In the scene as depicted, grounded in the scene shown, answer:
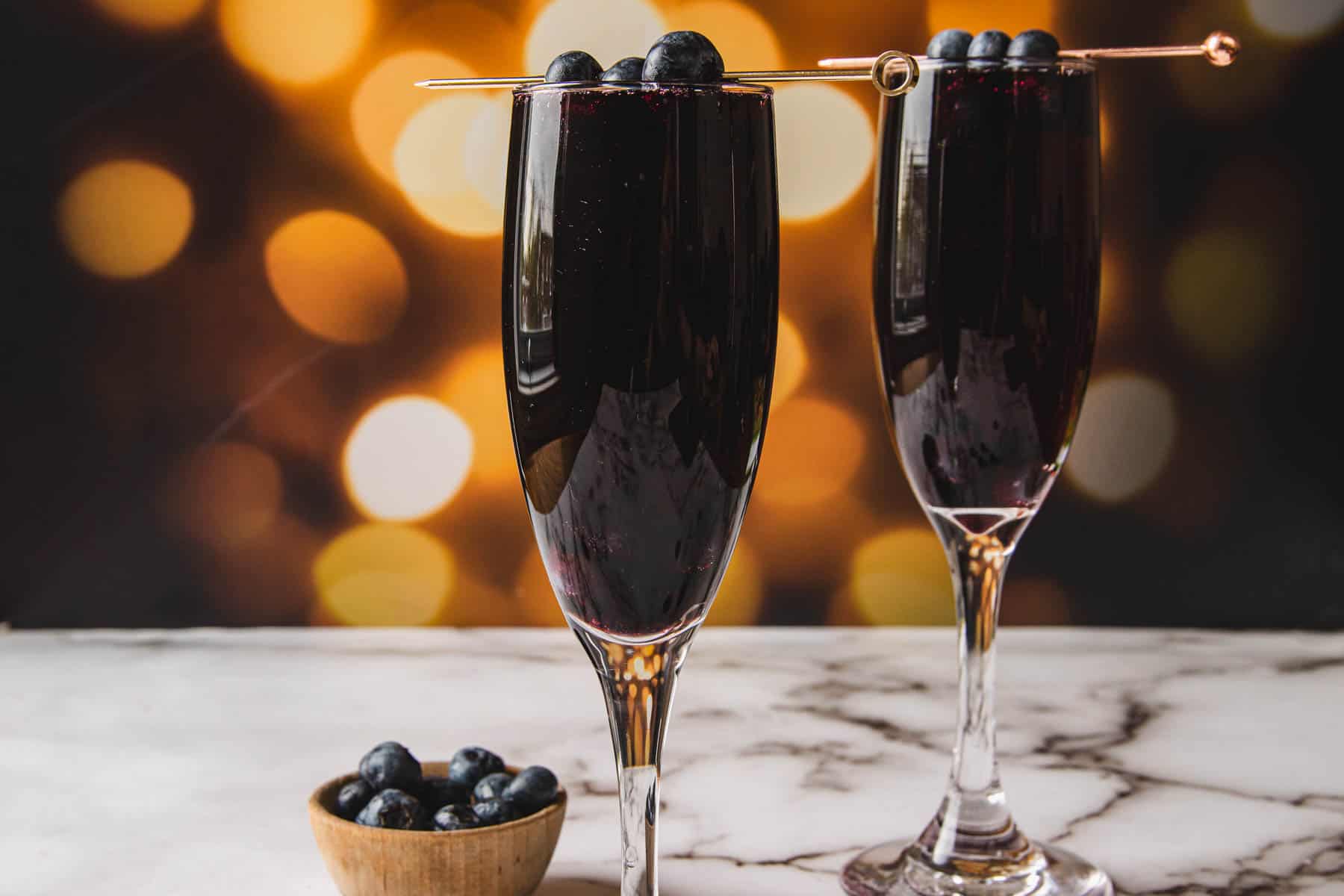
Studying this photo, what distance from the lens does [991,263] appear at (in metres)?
0.56

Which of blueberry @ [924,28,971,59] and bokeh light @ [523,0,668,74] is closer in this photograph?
blueberry @ [924,28,971,59]

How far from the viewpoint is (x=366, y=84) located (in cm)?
100

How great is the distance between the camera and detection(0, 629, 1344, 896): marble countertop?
2.17 feet

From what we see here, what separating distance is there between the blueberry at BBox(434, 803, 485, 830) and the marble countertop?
57mm

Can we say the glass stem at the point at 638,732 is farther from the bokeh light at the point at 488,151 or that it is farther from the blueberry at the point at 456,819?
the bokeh light at the point at 488,151

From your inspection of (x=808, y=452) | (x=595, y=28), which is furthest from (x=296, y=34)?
(x=808, y=452)

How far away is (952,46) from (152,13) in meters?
0.66

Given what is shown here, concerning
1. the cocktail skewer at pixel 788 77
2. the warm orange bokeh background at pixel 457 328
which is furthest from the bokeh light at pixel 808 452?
the cocktail skewer at pixel 788 77

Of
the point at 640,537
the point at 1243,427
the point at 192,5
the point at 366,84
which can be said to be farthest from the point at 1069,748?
the point at 192,5

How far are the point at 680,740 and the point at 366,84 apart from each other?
515 millimetres

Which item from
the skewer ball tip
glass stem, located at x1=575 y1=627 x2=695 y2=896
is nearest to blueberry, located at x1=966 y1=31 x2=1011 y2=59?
the skewer ball tip

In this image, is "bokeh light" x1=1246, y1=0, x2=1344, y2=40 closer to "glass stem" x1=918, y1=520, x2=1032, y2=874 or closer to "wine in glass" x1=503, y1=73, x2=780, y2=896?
"glass stem" x1=918, y1=520, x2=1032, y2=874

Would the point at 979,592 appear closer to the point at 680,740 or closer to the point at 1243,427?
the point at 680,740

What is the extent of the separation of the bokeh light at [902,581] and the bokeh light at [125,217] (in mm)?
551
